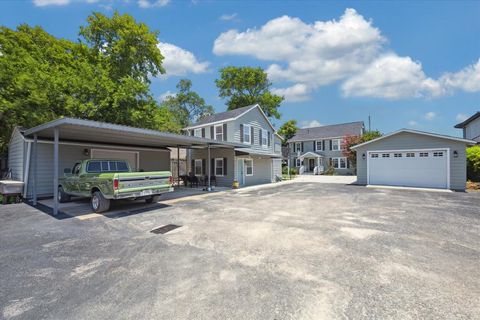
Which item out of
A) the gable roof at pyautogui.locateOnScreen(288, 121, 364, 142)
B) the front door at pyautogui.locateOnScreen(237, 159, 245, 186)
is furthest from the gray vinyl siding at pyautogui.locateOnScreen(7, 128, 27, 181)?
the gable roof at pyautogui.locateOnScreen(288, 121, 364, 142)

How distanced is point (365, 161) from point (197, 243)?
Result: 1694 cm

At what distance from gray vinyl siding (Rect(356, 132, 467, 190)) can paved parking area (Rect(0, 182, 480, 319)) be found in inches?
405

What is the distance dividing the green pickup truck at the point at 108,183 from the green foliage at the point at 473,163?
68.6ft

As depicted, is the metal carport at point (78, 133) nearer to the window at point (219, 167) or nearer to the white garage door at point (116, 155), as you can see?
the white garage door at point (116, 155)

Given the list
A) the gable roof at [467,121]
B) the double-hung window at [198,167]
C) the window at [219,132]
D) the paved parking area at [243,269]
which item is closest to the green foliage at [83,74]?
the double-hung window at [198,167]

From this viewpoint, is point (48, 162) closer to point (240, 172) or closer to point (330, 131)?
point (240, 172)

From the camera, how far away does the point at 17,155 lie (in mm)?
11852

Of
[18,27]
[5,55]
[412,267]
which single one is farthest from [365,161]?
[18,27]

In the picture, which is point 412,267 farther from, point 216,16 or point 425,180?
point 425,180

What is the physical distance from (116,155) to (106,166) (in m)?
5.37

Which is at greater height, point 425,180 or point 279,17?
point 279,17

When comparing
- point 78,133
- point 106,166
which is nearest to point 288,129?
point 78,133

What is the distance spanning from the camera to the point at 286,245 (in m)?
4.88

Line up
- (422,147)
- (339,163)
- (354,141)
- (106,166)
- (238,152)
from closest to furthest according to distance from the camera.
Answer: (106,166) → (422,147) → (238,152) → (354,141) → (339,163)
